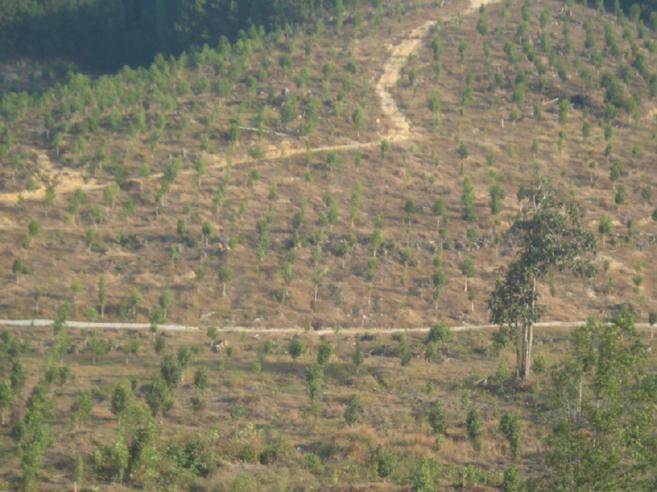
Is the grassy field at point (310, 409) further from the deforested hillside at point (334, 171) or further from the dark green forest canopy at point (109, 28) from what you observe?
the dark green forest canopy at point (109, 28)

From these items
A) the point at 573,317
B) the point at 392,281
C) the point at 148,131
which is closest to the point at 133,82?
the point at 148,131

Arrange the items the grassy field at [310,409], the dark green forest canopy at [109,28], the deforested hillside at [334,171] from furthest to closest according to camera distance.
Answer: the dark green forest canopy at [109,28] → the deforested hillside at [334,171] → the grassy field at [310,409]

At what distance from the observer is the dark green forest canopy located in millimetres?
100375

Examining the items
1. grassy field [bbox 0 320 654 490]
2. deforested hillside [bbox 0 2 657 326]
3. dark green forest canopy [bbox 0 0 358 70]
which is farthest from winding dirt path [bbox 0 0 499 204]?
grassy field [bbox 0 320 654 490]

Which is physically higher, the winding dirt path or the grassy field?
the winding dirt path

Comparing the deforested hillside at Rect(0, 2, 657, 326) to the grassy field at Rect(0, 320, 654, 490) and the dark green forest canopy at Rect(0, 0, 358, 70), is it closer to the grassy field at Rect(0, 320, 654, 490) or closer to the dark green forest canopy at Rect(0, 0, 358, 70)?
the grassy field at Rect(0, 320, 654, 490)

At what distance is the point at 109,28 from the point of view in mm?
103188

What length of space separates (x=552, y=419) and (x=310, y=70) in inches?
2335

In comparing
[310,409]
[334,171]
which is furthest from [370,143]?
[310,409]

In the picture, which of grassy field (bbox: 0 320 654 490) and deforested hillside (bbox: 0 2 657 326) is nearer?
grassy field (bbox: 0 320 654 490)

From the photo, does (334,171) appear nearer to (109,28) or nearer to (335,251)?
(335,251)

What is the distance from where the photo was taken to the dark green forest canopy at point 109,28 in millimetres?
100375

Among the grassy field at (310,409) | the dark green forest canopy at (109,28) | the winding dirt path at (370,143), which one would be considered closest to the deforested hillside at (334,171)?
the winding dirt path at (370,143)

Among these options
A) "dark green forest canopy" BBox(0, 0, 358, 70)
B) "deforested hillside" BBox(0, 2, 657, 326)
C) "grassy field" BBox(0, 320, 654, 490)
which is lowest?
"grassy field" BBox(0, 320, 654, 490)
